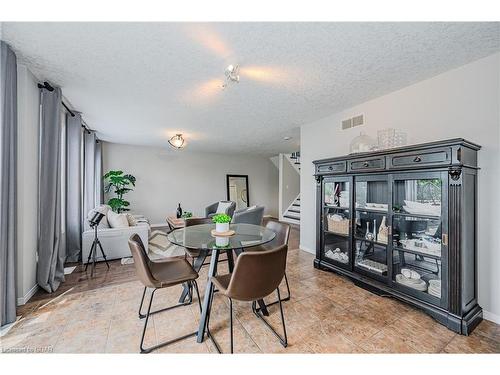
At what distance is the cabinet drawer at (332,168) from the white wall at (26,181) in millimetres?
3565

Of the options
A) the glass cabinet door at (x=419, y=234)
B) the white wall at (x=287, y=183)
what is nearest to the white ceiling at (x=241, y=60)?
the glass cabinet door at (x=419, y=234)

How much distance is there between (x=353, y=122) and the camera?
123 inches

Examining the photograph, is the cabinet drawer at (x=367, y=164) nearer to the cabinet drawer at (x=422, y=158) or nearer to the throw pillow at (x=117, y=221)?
the cabinet drawer at (x=422, y=158)

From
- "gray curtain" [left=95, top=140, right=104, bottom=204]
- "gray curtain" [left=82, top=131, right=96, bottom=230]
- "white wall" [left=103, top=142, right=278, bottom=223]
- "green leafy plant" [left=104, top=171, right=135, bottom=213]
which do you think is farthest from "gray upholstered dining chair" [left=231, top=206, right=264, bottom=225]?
"gray curtain" [left=95, top=140, right=104, bottom=204]

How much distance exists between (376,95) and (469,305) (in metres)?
2.49

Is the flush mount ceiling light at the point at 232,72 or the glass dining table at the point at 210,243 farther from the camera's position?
the flush mount ceiling light at the point at 232,72

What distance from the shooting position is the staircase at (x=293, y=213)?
7.00 m

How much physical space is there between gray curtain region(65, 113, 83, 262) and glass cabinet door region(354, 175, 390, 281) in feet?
14.3

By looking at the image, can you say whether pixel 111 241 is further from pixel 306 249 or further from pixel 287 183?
pixel 287 183

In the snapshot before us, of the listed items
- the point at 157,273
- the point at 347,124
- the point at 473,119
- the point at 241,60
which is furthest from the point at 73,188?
the point at 473,119

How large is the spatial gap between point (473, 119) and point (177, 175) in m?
6.85
